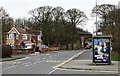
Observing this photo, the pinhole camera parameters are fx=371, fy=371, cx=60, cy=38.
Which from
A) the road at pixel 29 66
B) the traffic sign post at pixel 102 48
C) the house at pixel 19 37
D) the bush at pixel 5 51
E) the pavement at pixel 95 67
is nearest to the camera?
the road at pixel 29 66

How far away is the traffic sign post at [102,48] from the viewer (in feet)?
103

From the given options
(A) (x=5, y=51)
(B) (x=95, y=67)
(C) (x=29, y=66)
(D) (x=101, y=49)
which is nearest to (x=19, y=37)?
(A) (x=5, y=51)

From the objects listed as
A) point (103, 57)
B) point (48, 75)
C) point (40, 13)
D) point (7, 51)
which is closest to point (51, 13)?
point (40, 13)

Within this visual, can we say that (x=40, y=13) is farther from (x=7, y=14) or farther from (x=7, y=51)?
(x=7, y=51)

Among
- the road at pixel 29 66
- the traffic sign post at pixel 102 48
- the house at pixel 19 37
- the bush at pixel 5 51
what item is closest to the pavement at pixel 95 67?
the traffic sign post at pixel 102 48

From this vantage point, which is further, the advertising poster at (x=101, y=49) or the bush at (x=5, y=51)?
the bush at (x=5, y=51)

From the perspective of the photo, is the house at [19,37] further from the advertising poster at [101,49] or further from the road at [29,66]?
the advertising poster at [101,49]

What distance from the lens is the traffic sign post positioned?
3136cm

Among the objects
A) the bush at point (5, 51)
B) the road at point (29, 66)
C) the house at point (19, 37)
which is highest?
the house at point (19, 37)

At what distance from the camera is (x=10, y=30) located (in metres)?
110

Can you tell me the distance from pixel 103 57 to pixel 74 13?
99.3 metres

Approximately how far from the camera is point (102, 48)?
31.5 m

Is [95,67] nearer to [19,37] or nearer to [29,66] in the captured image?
[29,66]

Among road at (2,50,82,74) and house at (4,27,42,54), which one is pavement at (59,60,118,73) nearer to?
road at (2,50,82,74)
